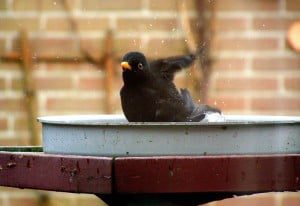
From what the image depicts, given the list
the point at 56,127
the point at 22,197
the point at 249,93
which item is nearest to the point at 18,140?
the point at 22,197

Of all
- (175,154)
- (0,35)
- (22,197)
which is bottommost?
(22,197)

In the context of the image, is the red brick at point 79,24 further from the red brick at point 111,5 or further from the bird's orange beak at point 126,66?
the bird's orange beak at point 126,66

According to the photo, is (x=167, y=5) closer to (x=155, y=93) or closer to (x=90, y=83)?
(x=90, y=83)

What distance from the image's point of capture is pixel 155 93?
2324 mm

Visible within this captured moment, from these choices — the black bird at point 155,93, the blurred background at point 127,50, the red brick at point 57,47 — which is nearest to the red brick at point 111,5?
the blurred background at point 127,50

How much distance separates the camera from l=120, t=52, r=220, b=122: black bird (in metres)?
2.26

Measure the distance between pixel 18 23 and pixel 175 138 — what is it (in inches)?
65.7

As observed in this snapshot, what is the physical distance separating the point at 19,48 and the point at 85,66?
221mm

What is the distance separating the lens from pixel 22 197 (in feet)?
11.6

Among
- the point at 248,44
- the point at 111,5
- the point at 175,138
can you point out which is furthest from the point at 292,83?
the point at 175,138

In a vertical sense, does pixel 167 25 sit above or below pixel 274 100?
above

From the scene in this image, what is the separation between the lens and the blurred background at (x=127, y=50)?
3367 mm

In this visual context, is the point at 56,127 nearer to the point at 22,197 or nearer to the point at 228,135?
the point at 228,135

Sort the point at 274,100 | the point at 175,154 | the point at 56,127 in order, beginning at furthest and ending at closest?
1. the point at 274,100
2. the point at 56,127
3. the point at 175,154
